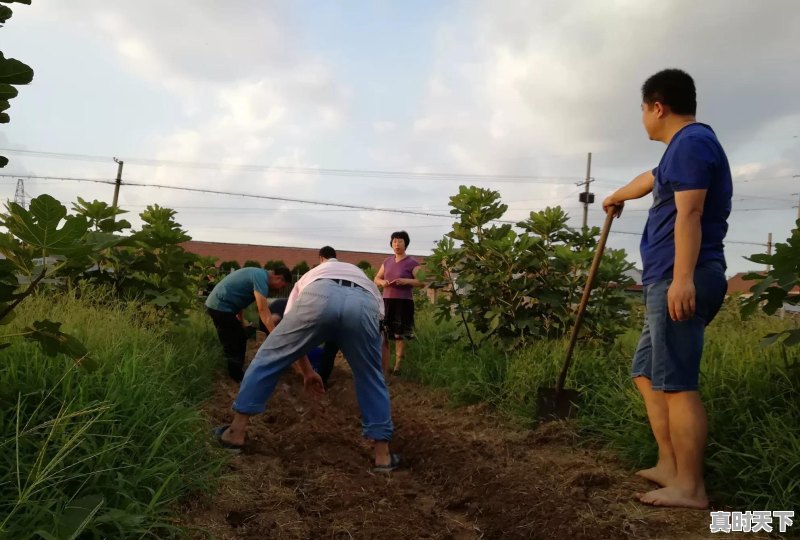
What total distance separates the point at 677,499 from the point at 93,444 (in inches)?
95.5

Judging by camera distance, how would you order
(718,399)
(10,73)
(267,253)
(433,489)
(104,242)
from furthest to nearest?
(267,253), (433,489), (718,399), (104,242), (10,73)

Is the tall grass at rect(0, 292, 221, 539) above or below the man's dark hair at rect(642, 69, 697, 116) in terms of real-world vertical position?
below

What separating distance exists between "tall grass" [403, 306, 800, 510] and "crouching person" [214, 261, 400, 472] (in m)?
1.25

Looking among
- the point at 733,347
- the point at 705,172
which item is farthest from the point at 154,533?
the point at 733,347

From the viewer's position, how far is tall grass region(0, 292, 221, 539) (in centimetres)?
184

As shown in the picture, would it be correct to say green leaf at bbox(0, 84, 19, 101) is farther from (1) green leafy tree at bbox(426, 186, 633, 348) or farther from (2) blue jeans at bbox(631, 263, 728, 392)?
(1) green leafy tree at bbox(426, 186, 633, 348)

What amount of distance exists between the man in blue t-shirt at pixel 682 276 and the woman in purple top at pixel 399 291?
13.8ft

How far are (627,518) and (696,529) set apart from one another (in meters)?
0.26

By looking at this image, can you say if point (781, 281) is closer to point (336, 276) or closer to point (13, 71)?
point (336, 276)

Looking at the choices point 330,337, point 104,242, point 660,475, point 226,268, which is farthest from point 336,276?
point 226,268

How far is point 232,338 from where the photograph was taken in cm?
591

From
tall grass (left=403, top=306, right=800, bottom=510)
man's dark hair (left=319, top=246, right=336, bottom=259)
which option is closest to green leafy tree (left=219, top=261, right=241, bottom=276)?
man's dark hair (left=319, top=246, right=336, bottom=259)

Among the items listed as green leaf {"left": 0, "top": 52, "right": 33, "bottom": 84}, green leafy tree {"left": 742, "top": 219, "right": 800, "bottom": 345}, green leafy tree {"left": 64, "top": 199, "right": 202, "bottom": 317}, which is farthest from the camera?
green leafy tree {"left": 64, "top": 199, "right": 202, "bottom": 317}

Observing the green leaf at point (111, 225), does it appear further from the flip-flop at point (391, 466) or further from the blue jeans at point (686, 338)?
the blue jeans at point (686, 338)
